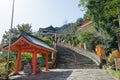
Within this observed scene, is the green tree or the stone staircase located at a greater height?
the green tree

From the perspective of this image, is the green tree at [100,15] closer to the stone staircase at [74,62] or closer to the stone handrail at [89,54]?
the stone handrail at [89,54]

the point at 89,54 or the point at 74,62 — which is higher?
the point at 89,54

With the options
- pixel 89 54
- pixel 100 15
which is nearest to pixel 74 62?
pixel 89 54

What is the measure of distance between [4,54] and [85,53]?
1143 cm

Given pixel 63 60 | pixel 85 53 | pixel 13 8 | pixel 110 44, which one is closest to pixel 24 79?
pixel 13 8

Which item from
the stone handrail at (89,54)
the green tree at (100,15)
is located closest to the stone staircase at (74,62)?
the stone handrail at (89,54)

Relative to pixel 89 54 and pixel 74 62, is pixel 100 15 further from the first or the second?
pixel 89 54

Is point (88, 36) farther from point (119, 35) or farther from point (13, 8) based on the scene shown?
point (13, 8)

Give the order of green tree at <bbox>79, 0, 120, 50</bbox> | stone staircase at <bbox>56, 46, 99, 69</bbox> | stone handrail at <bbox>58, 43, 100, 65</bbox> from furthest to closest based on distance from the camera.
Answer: stone handrail at <bbox>58, 43, 100, 65</bbox>
stone staircase at <bbox>56, 46, 99, 69</bbox>
green tree at <bbox>79, 0, 120, 50</bbox>

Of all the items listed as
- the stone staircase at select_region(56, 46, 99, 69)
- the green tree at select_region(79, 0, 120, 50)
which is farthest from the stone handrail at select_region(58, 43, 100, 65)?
the green tree at select_region(79, 0, 120, 50)

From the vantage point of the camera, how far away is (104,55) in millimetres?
26109

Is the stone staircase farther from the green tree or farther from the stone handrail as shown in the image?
the green tree

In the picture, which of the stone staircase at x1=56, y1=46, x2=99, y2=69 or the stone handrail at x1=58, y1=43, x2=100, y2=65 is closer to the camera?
the stone staircase at x1=56, y1=46, x2=99, y2=69

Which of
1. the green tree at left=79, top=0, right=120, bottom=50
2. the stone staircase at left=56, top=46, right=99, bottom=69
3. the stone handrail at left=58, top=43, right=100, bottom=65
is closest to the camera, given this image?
the green tree at left=79, top=0, right=120, bottom=50
